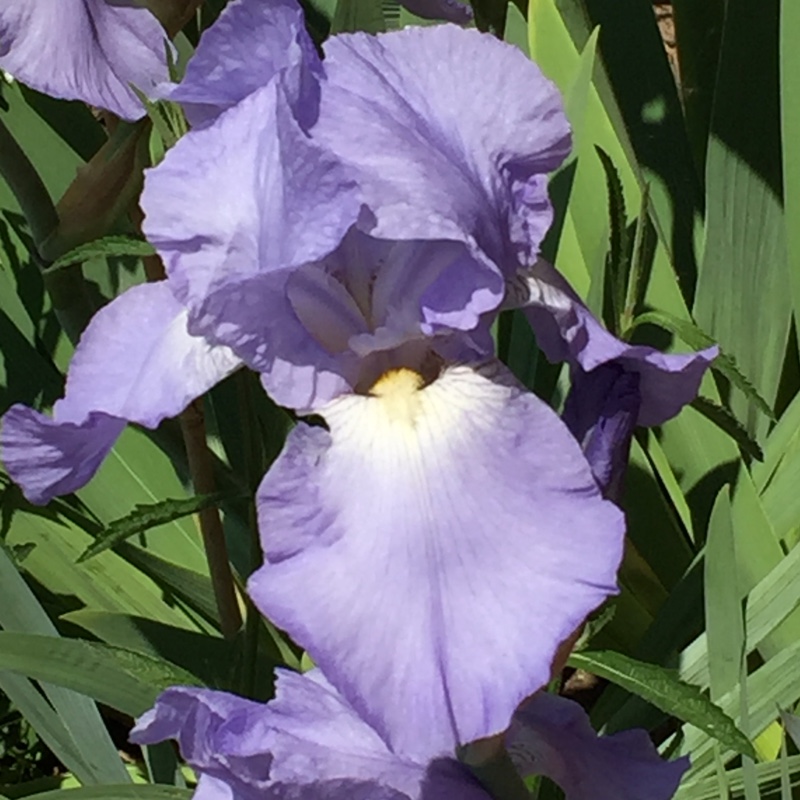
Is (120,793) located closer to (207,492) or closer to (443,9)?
(207,492)

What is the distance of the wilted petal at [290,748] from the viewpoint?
486 millimetres

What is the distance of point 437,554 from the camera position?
1.50 feet

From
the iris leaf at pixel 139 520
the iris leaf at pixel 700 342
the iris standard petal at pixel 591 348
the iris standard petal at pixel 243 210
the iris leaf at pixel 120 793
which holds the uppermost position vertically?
the iris standard petal at pixel 243 210

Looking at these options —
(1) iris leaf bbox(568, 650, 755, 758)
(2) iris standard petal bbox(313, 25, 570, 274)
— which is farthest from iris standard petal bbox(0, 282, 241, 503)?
(1) iris leaf bbox(568, 650, 755, 758)

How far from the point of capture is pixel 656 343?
37.1 inches

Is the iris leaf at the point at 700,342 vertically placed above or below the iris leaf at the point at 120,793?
above

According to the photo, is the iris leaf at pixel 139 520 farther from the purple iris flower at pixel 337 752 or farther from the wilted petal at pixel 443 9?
the wilted petal at pixel 443 9

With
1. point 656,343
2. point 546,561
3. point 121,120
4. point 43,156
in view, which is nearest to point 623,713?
point 656,343

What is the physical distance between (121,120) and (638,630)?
21.3 inches

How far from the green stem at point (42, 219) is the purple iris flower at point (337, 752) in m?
0.33

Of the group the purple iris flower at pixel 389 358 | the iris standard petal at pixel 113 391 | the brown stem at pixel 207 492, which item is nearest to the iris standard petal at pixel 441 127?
the purple iris flower at pixel 389 358

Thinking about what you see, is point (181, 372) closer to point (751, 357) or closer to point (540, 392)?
point (540, 392)

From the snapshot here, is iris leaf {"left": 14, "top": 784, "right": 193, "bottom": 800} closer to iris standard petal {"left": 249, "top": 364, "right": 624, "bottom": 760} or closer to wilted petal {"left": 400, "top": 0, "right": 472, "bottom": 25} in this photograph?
iris standard petal {"left": 249, "top": 364, "right": 624, "bottom": 760}

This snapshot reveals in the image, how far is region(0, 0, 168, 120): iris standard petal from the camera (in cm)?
71
